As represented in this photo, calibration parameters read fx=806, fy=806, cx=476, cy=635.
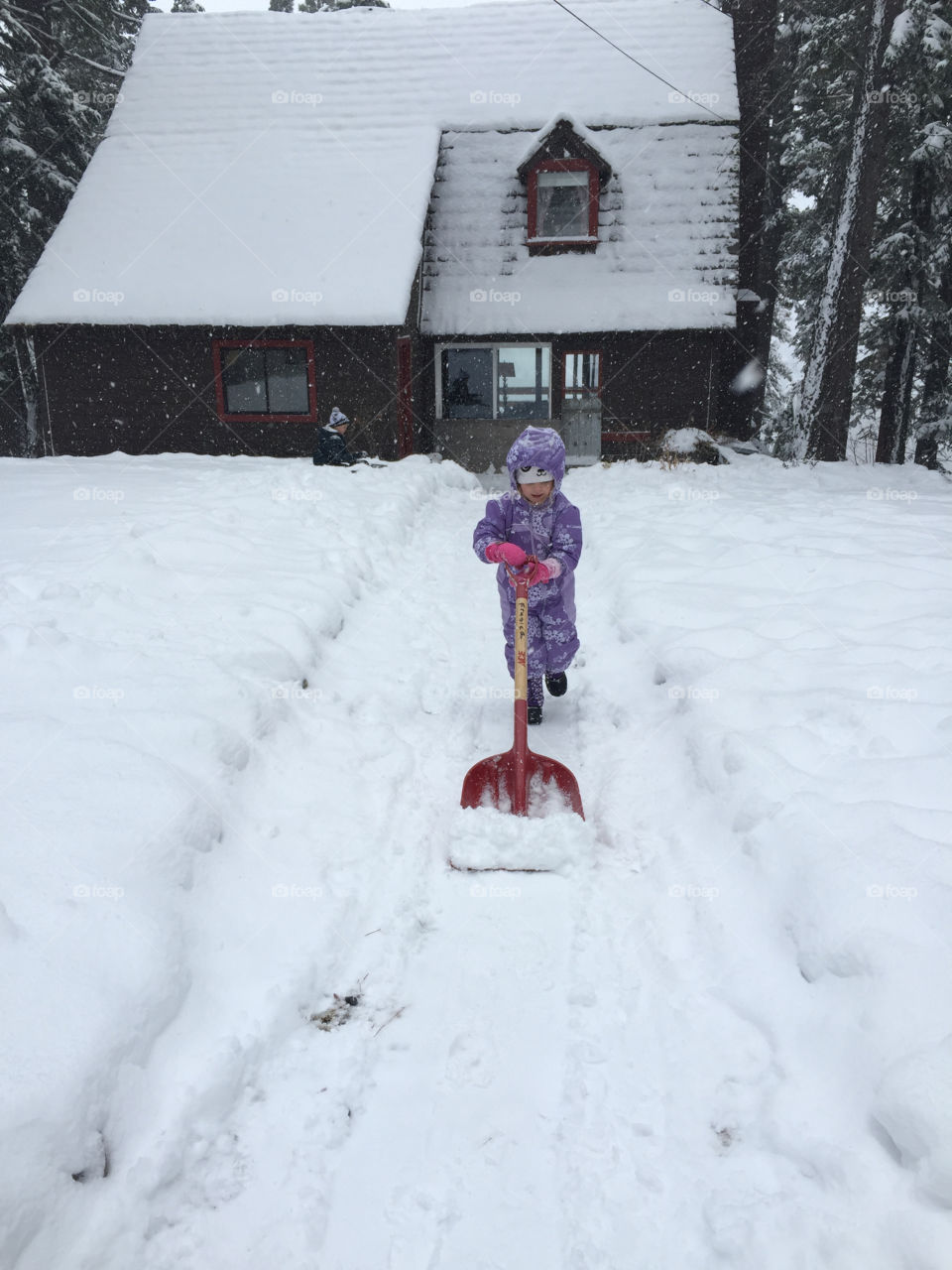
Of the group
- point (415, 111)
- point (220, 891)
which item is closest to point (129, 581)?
point (220, 891)

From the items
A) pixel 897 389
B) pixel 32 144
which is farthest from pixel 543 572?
pixel 32 144

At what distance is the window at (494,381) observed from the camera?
52.5ft

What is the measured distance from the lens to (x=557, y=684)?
16.7 feet

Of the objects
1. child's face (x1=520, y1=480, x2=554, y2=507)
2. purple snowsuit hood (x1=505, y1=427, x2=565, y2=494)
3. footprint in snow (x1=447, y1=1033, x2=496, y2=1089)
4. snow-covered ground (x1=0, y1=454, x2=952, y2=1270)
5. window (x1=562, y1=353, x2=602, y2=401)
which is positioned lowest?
footprint in snow (x1=447, y1=1033, x2=496, y2=1089)

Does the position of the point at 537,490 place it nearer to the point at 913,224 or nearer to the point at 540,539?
the point at 540,539

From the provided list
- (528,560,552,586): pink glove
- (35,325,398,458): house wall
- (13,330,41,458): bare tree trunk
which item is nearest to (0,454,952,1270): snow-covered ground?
(528,560,552,586): pink glove

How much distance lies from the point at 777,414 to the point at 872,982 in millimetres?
26049

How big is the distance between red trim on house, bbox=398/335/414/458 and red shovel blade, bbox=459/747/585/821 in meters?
11.0

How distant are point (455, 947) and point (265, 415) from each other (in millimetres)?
13162

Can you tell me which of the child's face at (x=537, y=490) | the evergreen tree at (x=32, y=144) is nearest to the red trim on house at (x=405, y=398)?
the evergreen tree at (x=32, y=144)

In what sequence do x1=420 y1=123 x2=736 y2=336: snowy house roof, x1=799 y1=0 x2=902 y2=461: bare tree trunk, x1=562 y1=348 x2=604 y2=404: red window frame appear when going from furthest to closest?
x1=562 y1=348 x2=604 y2=404: red window frame
x1=420 y1=123 x2=736 y2=336: snowy house roof
x1=799 y1=0 x2=902 y2=461: bare tree trunk

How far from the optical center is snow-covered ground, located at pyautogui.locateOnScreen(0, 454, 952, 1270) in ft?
6.63

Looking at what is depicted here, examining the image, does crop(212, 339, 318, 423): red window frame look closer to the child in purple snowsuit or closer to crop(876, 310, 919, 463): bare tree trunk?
the child in purple snowsuit

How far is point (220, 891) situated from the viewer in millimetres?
3084
